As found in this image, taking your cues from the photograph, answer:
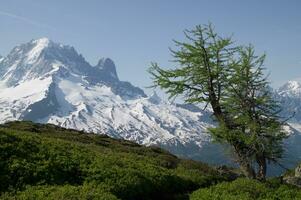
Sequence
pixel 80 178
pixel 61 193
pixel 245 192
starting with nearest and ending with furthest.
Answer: pixel 61 193 < pixel 80 178 < pixel 245 192

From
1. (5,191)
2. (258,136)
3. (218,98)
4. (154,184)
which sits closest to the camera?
(5,191)

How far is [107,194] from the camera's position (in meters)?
21.9

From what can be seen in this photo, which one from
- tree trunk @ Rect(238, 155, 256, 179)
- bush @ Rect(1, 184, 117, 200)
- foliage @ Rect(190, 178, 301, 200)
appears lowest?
bush @ Rect(1, 184, 117, 200)

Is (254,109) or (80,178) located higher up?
(254,109)

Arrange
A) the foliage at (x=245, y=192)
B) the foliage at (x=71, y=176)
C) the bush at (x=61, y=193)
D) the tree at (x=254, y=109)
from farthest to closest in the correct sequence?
the tree at (x=254, y=109)
the foliage at (x=245, y=192)
the foliage at (x=71, y=176)
the bush at (x=61, y=193)

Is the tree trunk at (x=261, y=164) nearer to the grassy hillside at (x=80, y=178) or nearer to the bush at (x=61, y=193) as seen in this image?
the grassy hillside at (x=80, y=178)

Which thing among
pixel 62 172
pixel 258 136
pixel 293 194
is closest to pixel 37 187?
pixel 62 172

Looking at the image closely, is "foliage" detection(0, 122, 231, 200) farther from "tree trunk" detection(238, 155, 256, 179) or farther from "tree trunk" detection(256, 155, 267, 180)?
"tree trunk" detection(256, 155, 267, 180)

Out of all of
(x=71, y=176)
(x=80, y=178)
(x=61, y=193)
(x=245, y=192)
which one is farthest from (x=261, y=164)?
(x=61, y=193)

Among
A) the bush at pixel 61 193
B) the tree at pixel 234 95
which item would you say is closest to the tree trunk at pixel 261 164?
the tree at pixel 234 95

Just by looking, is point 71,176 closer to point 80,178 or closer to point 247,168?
point 80,178

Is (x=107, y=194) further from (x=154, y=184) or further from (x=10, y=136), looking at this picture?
(x=10, y=136)

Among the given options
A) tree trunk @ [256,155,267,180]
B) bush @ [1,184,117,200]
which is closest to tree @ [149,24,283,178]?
tree trunk @ [256,155,267,180]

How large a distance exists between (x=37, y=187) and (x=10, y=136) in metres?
7.38
